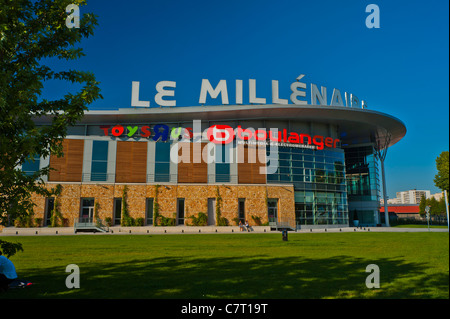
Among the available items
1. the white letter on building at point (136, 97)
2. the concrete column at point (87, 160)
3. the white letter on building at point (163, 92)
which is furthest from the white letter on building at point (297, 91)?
the concrete column at point (87, 160)

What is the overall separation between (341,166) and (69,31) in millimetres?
51844

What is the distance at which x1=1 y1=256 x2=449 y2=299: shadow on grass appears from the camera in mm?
8398

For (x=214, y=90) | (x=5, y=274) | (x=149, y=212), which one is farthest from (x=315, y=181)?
(x=5, y=274)

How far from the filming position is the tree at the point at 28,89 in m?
7.70

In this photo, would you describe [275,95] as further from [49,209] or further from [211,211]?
[49,209]

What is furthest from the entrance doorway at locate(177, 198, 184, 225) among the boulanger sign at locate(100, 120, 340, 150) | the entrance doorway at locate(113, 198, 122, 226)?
the boulanger sign at locate(100, 120, 340, 150)

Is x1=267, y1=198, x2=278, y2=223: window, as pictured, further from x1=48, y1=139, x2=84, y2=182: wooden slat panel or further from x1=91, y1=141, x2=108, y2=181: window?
x1=48, y1=139, x2=84, y2=182: wooden slat panel

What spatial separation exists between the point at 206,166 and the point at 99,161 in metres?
14.9

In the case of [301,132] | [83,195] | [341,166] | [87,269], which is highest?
[301,132]

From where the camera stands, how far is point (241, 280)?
1012 centimetres

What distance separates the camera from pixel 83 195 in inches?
1768

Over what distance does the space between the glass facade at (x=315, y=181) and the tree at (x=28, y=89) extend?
1645 inches
